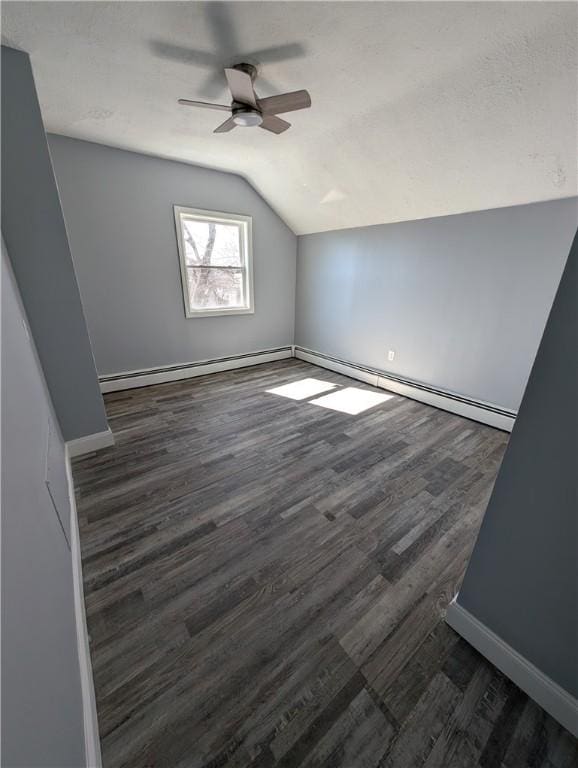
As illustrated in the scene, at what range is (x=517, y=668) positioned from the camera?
1.05 m

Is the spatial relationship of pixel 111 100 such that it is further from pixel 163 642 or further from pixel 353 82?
pixel 163 642

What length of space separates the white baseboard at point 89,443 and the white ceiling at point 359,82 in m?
2.45

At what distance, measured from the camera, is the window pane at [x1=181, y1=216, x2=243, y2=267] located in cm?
363

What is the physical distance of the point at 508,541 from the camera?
3.34 feet

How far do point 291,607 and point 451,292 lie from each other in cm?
307

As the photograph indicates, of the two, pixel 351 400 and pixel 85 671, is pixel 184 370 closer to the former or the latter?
pixel 351 400

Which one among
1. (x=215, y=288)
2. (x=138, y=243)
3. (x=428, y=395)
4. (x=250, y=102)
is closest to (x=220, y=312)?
(x=215, y=288)

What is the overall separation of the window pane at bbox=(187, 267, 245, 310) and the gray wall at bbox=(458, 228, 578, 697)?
3733mm

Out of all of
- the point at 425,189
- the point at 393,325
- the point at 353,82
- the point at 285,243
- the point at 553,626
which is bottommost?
the point at 553,626

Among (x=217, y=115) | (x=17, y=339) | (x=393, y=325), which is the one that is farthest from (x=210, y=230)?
(x=17, y=339)

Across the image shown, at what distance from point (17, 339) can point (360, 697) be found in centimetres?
196

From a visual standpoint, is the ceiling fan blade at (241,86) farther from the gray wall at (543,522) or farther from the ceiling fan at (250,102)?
the gray wall at (543,522)

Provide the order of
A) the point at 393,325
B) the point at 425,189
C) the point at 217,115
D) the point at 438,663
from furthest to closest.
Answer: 1. the point at 393,325
2. the point at 425,189
3. the point at 217,115
4. the point at 438,663

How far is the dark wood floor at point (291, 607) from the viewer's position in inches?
37.2
